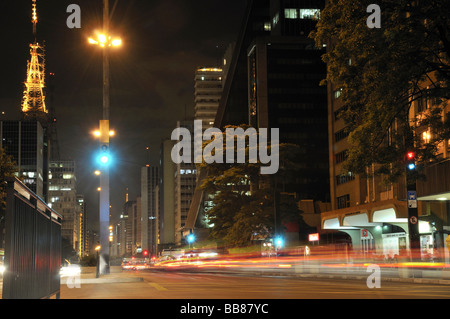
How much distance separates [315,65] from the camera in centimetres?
12106

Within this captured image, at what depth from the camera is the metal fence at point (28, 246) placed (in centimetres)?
758

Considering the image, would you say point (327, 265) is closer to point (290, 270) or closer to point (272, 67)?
point (290, 270)

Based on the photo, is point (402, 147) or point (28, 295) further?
point (402, 147)

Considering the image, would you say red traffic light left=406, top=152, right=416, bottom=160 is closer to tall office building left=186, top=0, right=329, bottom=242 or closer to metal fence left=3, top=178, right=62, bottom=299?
metal fence left=3, top=178, right=62, bottom=299

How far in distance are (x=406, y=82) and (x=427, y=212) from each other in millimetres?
28388

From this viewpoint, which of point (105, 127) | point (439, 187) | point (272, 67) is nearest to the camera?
point (105, 127)

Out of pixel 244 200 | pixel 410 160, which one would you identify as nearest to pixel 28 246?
pixel 410 160

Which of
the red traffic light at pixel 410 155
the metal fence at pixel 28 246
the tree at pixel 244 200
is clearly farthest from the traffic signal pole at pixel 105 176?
the tree at pixel 244 200

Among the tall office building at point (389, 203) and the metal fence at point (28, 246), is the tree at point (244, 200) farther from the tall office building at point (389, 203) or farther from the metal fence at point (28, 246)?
the metal fence at point (28, 246)

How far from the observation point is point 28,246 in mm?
8727

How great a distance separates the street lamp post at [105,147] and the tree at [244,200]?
25280mm

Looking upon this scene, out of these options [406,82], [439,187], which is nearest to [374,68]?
[406,82]

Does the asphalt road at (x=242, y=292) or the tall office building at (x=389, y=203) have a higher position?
the tall office building at (x=389, y=203)

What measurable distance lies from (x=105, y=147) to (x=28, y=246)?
52.9 ft
